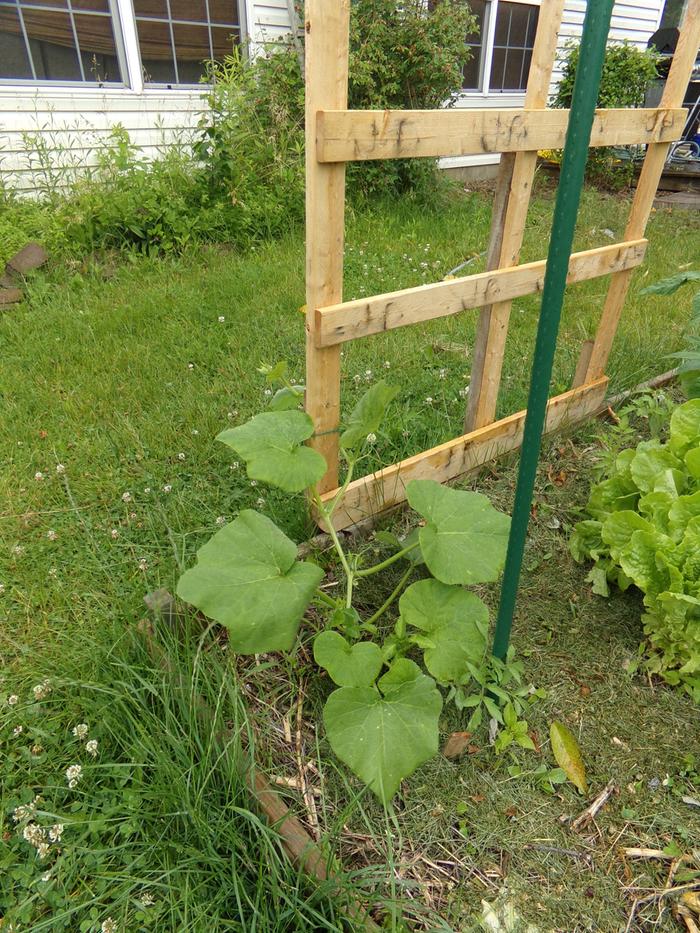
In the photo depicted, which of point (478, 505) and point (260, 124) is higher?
point (260, 124)

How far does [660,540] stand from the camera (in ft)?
5.43

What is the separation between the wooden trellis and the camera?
4.92 feet

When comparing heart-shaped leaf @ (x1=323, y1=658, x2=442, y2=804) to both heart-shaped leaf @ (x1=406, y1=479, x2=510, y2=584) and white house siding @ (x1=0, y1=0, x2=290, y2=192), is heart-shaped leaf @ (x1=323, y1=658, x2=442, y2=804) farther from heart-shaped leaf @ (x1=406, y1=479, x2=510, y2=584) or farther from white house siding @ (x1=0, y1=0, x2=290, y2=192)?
white house siding @ (x1=0, y1=0, x2=290, y2=192)

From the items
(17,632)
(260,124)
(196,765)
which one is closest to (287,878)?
(196,765)

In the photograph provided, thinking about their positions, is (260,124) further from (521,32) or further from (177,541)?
(521,32)

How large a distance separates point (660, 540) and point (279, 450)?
3.27 ft

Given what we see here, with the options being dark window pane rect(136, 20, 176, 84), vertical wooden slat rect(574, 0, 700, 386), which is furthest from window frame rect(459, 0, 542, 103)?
vertical wooden slat rect(574, 0, 700, 386)

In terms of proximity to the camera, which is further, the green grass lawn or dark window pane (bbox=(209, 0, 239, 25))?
dark window pane (bbox=(209, 0, 239, 25))

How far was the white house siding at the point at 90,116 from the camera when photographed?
181 inches

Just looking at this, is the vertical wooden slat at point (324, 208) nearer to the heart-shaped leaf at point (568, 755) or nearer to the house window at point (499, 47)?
the heart-shaped leaf at point (568, 755)

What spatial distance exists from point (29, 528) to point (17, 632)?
1.55 feet

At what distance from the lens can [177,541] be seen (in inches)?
82.2

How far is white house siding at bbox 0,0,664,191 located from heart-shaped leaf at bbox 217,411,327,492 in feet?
13.4

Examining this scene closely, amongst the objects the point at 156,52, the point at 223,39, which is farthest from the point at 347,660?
the point at 223,39
